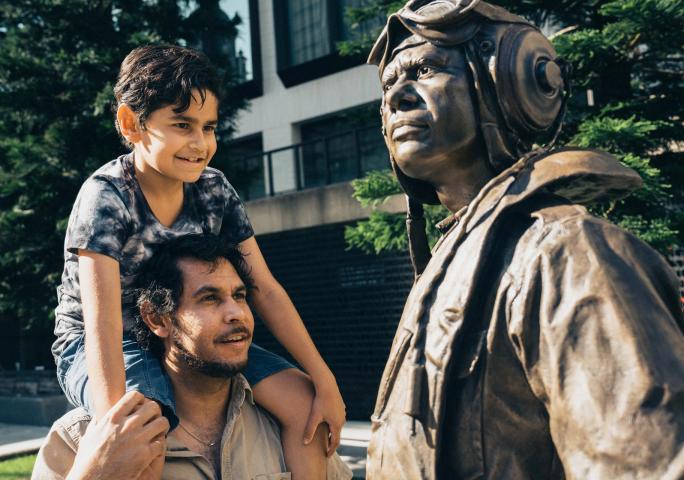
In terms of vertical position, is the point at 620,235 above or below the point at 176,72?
below

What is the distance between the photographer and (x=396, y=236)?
7.39 metres

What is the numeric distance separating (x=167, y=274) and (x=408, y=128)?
1605 mm

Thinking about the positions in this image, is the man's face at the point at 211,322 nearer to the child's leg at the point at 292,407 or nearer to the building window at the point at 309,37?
the child's leg at the point at 292,407

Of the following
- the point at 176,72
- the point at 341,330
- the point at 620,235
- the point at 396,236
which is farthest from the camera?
the point at 341,330

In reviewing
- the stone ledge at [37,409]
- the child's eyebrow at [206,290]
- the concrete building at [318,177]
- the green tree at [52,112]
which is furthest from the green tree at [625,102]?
the stone ledge at [37,409]

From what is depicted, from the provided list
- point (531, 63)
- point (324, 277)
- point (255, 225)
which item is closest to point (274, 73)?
point (255, 225)

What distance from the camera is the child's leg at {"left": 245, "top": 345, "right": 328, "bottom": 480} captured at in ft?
10.7

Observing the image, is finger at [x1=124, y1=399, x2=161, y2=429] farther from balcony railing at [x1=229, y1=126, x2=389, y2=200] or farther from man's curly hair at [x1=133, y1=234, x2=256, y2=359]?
balcony railing at [x1=229, y1=126, x2=389, y2=200]

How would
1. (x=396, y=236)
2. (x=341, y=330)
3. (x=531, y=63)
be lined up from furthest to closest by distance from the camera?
(x=341, y=330), (x=396, y=236), (x=531, y=63)

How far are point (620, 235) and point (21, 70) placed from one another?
9.45 metres

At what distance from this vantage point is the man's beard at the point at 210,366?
10.3 feet

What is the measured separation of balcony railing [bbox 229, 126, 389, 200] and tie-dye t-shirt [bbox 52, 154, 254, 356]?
793 cm

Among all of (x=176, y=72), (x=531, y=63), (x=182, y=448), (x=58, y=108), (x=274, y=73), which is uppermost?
(x=274, y=73)

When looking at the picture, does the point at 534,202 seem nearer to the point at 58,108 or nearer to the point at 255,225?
the point at 58,108
